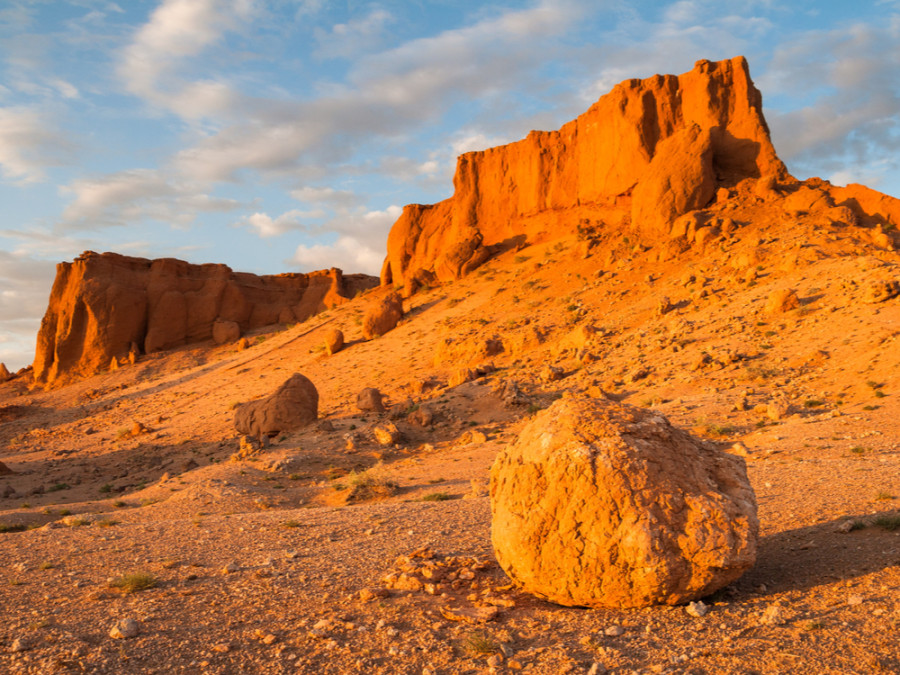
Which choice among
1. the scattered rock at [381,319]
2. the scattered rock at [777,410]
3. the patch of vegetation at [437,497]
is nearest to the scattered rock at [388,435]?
the patch of vegetation at [437,497]

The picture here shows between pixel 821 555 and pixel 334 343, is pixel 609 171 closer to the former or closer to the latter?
pixel 334 343

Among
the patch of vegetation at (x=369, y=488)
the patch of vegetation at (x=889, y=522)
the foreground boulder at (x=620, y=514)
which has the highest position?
the foreground boulder at (x=620, y=514)

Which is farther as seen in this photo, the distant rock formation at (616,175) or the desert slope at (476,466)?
the distant rock formation at (616,175)

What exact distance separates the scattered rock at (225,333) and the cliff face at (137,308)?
1014 millimetres

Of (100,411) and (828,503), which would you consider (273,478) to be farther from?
(100,411)

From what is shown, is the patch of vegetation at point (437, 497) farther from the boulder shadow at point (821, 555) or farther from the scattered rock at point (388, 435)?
the scattered rock at point (388, 435)

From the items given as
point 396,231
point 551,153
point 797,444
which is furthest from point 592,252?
point 797,444

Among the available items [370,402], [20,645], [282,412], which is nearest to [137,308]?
[282,412]

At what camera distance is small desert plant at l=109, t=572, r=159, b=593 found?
5.13 m

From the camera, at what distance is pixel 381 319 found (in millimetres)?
29953

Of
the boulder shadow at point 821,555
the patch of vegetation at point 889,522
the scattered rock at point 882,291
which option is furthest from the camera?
the scattered rock at point 882,291

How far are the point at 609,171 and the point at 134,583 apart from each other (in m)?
28.1

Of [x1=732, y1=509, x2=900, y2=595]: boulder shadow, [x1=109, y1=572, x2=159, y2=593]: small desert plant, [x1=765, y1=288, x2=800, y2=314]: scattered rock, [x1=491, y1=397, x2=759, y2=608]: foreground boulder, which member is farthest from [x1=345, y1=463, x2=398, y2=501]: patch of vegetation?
[x1=765, y1=288, x2=800, y2=314]: scattered rock

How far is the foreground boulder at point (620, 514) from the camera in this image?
13.9 ft
